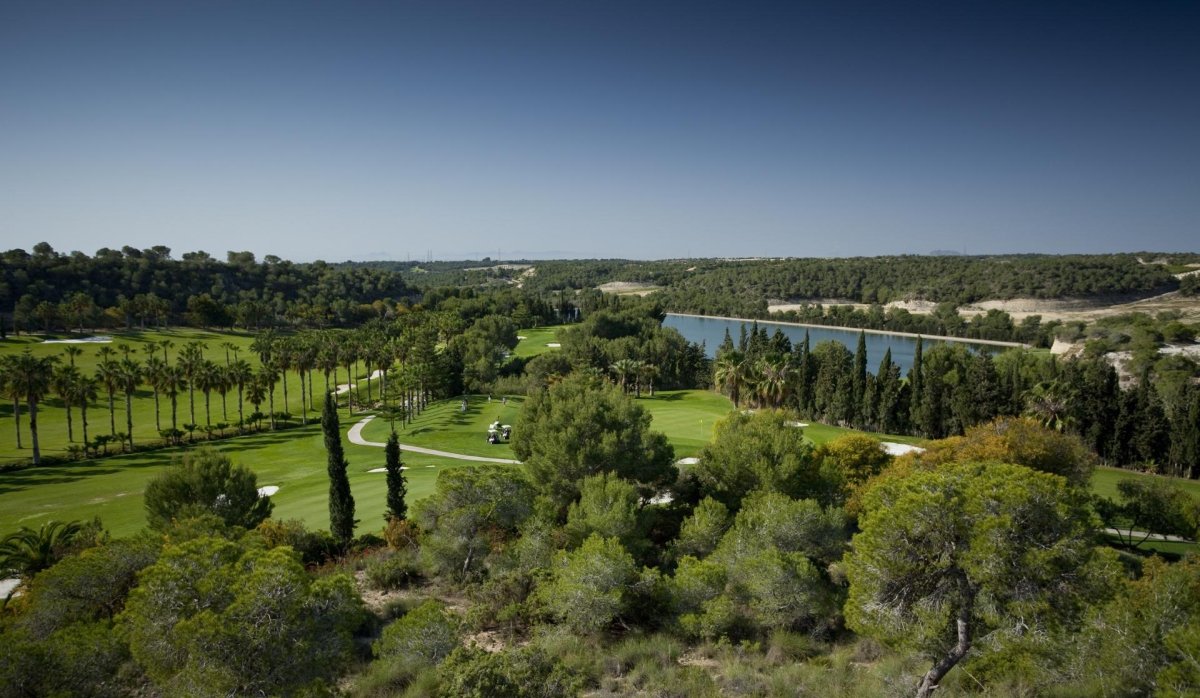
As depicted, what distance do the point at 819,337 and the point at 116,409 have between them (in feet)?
406

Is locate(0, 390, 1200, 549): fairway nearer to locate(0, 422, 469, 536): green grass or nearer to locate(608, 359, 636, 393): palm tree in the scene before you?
locate(0, 422, 469, 536): green grass

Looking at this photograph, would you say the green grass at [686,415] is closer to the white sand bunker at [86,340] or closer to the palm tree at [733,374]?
the palm tree at [733,374]

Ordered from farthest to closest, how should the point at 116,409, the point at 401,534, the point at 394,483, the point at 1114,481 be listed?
the point at 116,409 → the point at 1114,481 → the point at 394,483 → the point at 401,534

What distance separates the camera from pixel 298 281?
497ft

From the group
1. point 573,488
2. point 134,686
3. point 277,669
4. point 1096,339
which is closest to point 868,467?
point 573,488

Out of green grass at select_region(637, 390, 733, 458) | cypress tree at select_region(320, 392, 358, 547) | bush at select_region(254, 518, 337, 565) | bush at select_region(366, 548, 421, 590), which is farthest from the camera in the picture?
green grass at select_region(637, 390, 733, 458)

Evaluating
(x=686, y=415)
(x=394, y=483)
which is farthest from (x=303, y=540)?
(x=686, y=415)

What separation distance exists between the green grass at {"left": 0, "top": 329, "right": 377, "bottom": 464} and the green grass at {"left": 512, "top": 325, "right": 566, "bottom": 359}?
23196 mm

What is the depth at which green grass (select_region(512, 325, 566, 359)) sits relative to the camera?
93562 millimetres

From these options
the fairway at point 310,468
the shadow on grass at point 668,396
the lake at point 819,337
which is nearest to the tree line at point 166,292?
the fairway at point 310,468

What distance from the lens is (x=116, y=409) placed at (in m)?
59.8

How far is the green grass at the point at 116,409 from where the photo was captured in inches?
1954

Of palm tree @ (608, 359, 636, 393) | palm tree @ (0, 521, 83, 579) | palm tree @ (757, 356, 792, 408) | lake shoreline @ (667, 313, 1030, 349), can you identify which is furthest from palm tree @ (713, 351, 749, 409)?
lake shoreline @ (667, 313, 1030, 349)

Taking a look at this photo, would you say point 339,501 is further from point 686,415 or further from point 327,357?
point 327,357
